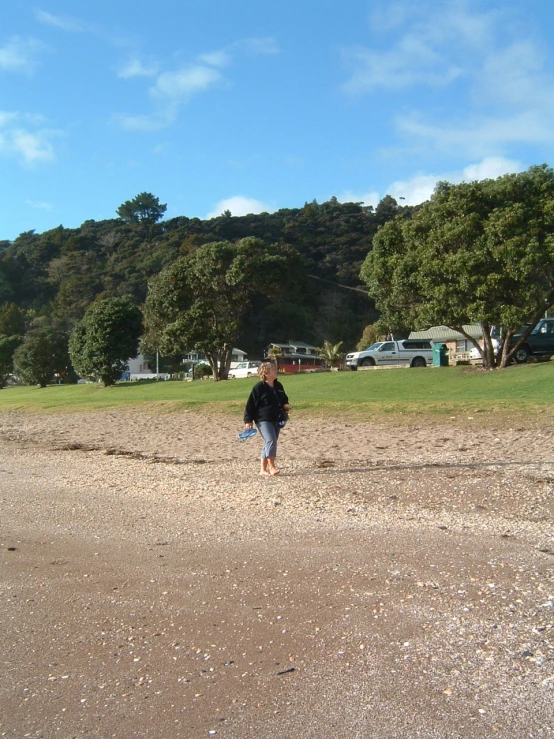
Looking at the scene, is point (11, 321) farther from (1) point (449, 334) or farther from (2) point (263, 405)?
(2) point (263, 405)

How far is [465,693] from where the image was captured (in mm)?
3668

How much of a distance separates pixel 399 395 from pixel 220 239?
8074cm

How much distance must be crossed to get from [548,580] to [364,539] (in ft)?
5.88

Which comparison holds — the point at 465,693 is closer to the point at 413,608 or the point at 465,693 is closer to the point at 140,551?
the point at 413,608

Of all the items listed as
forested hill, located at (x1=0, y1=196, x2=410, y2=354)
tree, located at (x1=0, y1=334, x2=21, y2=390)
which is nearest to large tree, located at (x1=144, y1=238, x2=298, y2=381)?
tree, located at (x1=0, y1=334, x2=21, y2=390)

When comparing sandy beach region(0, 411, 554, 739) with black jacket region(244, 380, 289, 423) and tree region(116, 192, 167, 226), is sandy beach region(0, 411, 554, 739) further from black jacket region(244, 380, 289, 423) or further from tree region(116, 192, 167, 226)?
tree region(116, 192, 167, 226)

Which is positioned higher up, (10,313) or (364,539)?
(10,313)

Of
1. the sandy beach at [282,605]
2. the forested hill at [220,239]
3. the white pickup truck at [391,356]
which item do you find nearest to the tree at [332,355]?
the white pickup truck at [391,356]

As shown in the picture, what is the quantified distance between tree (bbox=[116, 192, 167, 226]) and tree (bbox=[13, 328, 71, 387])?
84.2m

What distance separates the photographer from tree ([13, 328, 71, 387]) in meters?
54.3

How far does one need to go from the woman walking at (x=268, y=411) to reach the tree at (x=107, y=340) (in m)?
37.4

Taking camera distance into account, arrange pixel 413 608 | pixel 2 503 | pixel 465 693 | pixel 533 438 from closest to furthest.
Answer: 1. pixel 465 693
2. pixel 413 608
3. pixel 2 503
4. pixel 533 438

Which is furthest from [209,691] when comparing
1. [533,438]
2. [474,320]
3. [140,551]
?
[474,320]

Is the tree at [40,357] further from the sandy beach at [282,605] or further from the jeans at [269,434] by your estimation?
→ the jeans at [269,434]
